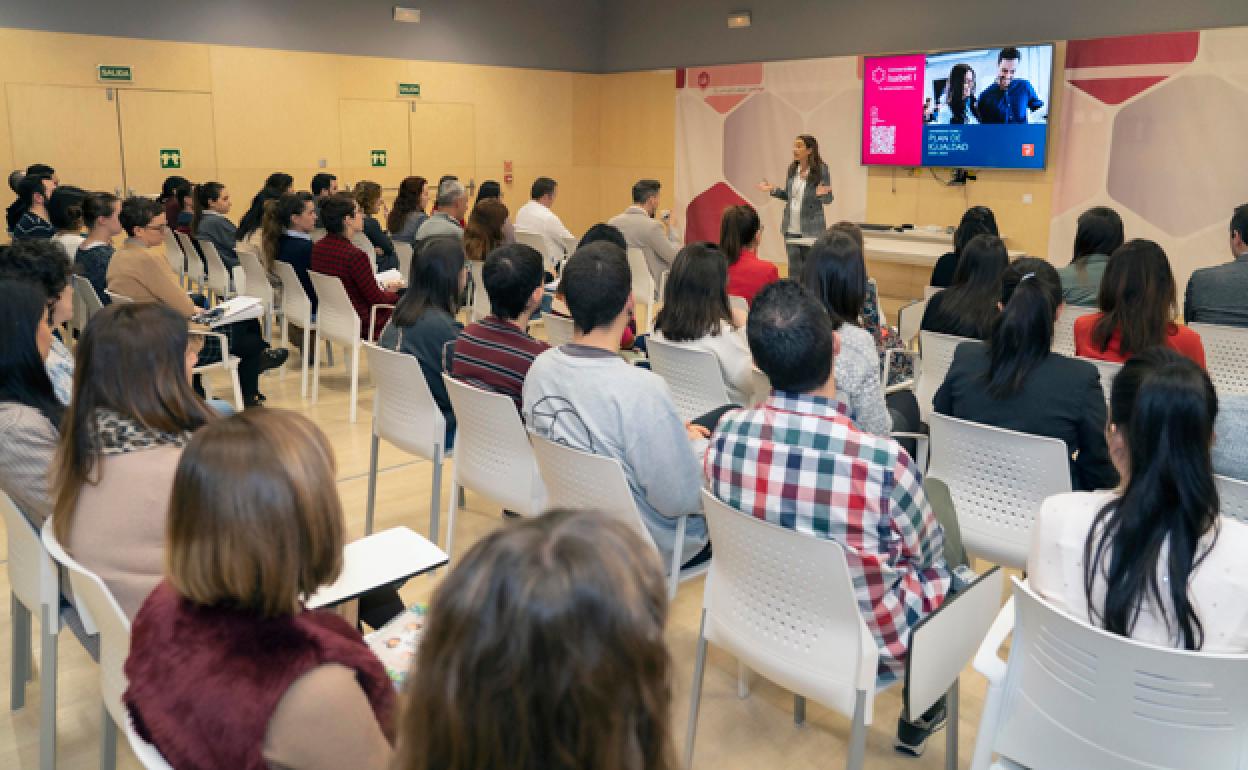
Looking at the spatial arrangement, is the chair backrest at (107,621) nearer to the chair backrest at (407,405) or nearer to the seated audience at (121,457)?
the seated audience at (121,457)

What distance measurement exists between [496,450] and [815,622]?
1.43 m

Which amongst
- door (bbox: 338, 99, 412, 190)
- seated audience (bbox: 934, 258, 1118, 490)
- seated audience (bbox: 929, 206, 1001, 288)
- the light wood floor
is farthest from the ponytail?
door (bbox: 338, 99, 412, 190)

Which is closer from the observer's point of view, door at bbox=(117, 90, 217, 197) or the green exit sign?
the green exit sign

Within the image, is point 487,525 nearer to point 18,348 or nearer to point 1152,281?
point 18,348

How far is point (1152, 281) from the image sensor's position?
11.6ft

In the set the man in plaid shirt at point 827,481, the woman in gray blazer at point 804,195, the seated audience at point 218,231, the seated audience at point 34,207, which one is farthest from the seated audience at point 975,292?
the seated audience at point 34,207

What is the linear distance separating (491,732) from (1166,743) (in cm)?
134

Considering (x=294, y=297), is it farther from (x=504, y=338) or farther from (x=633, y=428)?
(x=633, y=428)

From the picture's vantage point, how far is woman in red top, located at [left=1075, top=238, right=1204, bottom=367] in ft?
11.6

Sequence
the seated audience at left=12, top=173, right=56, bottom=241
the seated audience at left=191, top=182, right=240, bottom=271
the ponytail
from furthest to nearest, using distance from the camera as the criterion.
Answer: the seated audience at left=191, top=182, right=240, bottom=271 → the seated audience at left=12, top=173, right=56, bottom=241 → the ponytail

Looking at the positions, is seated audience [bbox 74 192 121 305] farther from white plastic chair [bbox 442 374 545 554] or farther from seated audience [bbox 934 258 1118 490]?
seated audience [bbox 934 258 1118 490]

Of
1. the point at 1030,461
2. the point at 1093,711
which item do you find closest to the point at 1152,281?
the point at 1030,461

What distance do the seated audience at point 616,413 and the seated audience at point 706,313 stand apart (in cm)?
94

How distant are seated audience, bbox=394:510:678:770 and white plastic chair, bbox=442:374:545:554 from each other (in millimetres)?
2111
